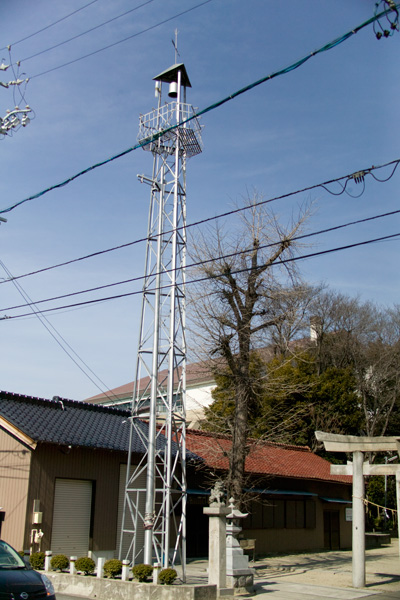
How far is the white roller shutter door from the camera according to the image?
723 inches

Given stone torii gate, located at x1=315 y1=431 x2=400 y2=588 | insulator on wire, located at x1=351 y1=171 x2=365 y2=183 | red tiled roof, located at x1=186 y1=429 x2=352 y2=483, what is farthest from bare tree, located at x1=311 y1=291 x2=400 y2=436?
insulator on wire, located at x1=351 y1=171 x2=365 y2=183

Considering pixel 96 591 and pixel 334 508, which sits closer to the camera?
pixel 96 591

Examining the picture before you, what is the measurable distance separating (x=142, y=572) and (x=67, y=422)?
8.38 metres

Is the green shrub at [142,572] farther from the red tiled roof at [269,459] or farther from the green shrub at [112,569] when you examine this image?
the red tiled roof at [269,459]

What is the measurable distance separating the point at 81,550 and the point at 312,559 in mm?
10301

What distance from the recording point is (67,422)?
20734mm

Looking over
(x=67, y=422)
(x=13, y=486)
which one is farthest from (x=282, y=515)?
(x=13, y=486)

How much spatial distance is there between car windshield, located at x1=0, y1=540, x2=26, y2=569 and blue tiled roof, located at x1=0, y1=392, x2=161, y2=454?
7.00m

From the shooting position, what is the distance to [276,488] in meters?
26.3

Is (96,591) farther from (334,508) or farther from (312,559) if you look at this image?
(334,508)

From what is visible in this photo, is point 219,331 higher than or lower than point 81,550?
higher

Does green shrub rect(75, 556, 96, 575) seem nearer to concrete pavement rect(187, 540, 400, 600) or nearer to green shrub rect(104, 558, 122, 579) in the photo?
green shrub rect(104, 558, 122, 579)

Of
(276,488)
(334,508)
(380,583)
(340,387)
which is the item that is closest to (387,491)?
(340,387)

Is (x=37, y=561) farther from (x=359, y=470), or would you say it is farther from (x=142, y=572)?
(x=359, y=470)
